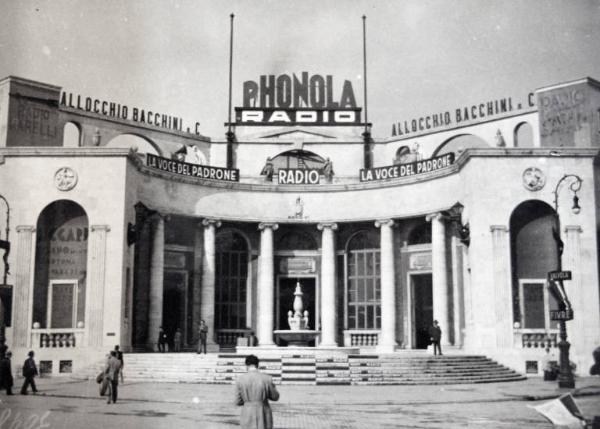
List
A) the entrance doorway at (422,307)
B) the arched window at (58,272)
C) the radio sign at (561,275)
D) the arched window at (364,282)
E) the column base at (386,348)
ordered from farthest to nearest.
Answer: the arched window at (364,282)
the entrance doorway at (422,307)
the column base at (386,348)
the arched window at (58,272)
the radio sign at (561,275)

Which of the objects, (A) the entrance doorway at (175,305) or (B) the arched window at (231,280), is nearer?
(A) the entrance doorway at (175,305)

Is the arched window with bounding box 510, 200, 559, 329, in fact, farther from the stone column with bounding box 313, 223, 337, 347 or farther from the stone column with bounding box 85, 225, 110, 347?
the stone column with bounding box 85, 225, 110, 347

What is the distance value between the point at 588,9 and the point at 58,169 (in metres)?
25.8

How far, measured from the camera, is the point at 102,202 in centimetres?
3669

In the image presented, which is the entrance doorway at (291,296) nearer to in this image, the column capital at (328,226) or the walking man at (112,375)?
the column capital at (328,226)

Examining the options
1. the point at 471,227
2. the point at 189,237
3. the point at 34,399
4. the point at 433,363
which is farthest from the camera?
the point at 189,237

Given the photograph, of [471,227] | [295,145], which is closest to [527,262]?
[471,227]

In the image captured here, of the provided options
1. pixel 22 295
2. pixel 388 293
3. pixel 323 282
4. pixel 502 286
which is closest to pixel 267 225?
pixel 323 282

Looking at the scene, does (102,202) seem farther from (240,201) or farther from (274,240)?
(274,240)

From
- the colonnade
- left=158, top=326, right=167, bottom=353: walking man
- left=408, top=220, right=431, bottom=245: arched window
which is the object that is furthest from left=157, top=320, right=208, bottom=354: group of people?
left=408, top=220, right=431, bottom=245: arched window

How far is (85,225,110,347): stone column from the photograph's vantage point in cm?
3522

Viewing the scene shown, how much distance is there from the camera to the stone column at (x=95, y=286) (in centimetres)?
3522

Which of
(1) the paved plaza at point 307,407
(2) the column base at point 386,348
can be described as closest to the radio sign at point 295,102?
(2) the column base at point 386,348

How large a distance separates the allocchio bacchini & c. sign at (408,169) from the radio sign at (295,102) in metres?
8.70
